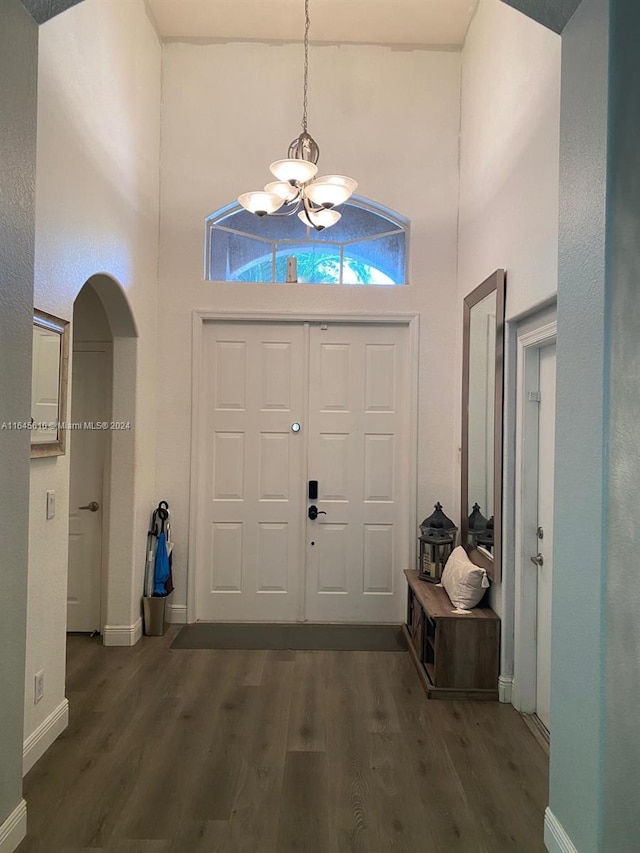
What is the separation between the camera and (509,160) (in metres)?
3.10

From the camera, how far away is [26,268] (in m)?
2.00

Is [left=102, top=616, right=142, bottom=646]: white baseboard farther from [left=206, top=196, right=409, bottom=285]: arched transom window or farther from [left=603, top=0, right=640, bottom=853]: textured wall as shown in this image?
[left=603, top=0, right=640, bottom=853]: textured wall

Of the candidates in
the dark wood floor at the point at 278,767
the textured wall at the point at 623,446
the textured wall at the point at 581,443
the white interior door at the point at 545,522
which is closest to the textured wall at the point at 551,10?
the textured wall at the point at 581,443

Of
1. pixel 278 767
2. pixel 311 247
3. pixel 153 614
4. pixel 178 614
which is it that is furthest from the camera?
pixel 311 247

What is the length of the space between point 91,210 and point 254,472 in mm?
2138

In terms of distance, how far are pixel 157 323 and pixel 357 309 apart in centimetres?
154

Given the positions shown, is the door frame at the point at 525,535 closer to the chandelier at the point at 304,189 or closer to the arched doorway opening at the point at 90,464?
the chandelier at the point at 304,189

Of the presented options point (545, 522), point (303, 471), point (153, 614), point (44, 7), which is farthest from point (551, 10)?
point (153, 614)

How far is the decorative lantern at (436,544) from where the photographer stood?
3762 millimetres

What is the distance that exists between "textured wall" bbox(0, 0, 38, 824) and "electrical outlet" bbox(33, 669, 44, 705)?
0.52 meters

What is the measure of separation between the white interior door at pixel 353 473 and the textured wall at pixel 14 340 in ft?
8.16

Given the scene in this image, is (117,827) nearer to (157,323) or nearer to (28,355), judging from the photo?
(28,355)

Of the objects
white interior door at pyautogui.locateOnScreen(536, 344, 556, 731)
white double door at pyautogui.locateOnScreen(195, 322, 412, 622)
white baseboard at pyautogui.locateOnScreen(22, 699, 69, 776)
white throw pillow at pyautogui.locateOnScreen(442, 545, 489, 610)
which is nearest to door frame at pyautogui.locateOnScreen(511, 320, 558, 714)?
white interior door at pyautogui.locateOnScreen(536, 344, 556, 731)

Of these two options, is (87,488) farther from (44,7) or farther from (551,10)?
(551,10)
